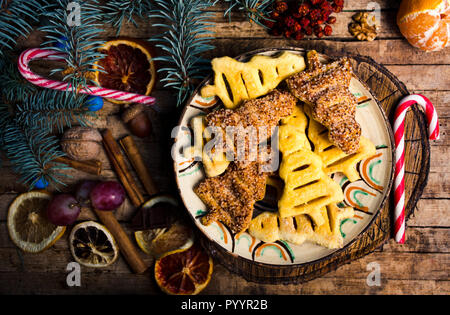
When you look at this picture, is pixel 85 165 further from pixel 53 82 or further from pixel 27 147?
pixel 53 82

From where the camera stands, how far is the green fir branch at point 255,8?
1718 millimetres

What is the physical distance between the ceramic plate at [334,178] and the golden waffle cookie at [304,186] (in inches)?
7.2

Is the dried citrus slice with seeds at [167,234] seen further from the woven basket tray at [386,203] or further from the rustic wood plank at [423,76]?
the rustic wood plank at [423,76]

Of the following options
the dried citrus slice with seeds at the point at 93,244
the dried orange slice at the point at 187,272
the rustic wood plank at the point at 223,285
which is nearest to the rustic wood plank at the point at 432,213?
the rustic wood plank at the point at 223,285

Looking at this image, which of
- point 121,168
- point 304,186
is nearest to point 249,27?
point 304,186

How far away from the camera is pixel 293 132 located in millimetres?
1702

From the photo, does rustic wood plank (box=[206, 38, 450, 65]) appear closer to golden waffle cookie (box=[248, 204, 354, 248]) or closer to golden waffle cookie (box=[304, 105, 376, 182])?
golden waffle cookie (box=[304, 105, 376, 182])

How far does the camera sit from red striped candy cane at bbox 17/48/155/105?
1.75 m

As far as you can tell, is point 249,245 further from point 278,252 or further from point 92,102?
point 92,102

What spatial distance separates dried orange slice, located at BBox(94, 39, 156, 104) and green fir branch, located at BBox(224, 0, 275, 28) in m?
0.56

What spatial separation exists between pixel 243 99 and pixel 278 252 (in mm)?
894

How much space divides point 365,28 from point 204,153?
1.21 meters

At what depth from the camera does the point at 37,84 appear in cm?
178

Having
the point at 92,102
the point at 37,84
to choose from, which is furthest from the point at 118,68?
the point at 37,84
